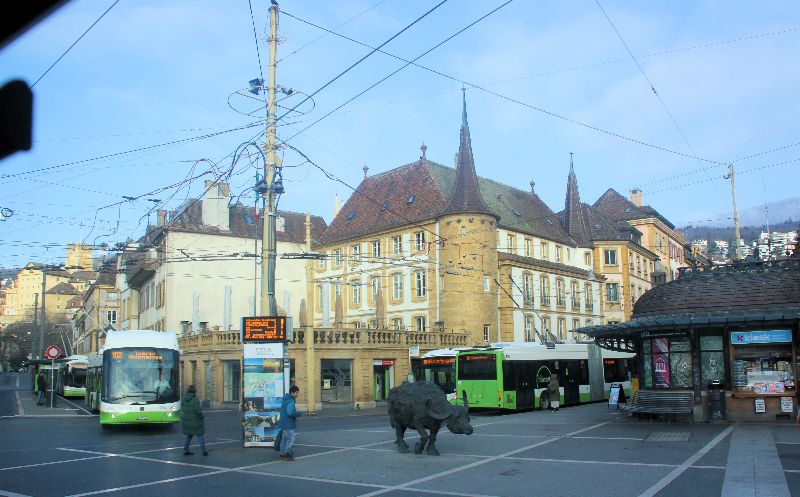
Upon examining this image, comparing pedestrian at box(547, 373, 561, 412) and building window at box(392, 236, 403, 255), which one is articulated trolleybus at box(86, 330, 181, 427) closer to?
pedestrian at box(547, 373, 561, 412)

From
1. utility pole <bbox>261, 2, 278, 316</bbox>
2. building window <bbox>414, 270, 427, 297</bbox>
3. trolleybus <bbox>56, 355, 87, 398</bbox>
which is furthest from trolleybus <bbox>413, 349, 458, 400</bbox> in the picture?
trolleybus <bbox>56, 355, 87, 398</bbox>

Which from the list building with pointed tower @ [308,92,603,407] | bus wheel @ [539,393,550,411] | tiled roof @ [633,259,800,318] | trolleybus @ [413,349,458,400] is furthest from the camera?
building with pointed tower @ [308,92,603,407]

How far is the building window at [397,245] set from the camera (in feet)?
181

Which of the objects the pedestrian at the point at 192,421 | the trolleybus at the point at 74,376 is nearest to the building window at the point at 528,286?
the trolleybus at the point at 74,376

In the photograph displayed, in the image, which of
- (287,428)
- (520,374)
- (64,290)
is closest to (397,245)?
(520,374)

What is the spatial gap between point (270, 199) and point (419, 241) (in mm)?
33770

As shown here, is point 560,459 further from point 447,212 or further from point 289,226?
point 289,226

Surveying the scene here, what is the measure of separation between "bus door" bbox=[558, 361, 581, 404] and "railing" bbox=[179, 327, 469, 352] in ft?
33.7

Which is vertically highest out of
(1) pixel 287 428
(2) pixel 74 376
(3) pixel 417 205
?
(3) pixel 417 205

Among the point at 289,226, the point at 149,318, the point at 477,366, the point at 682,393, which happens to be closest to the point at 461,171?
the point at 289,226

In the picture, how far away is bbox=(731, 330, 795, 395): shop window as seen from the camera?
2172cm

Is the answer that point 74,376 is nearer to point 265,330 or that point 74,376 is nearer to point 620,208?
point 265,330

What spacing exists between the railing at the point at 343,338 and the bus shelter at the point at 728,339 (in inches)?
643

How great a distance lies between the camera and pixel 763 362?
72.6ft
